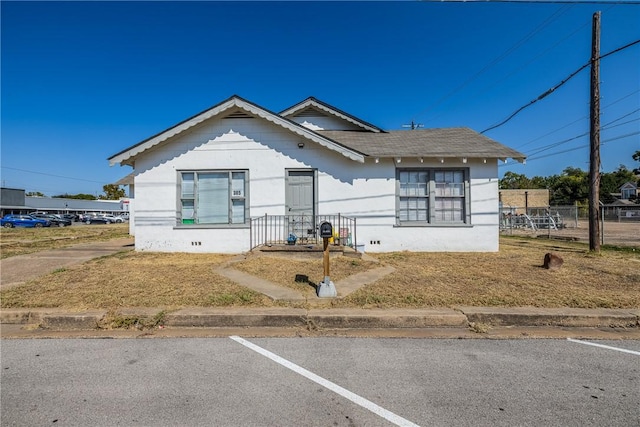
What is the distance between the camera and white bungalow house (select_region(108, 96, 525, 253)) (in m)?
10.2

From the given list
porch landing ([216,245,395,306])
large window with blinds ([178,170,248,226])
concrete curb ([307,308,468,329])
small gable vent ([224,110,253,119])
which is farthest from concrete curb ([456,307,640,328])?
small gable vent ([224,110,253,119])

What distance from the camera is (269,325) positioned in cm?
456

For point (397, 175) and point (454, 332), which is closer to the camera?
point (454, 332)

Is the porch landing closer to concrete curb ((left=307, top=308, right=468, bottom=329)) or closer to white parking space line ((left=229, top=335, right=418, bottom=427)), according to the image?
concrete curb ((left=307, top=308, right=468, bottom=329))

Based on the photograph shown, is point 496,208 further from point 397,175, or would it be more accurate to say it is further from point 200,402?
point 200,402

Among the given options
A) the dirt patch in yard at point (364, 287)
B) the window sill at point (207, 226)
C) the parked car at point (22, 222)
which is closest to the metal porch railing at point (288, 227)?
the window sill at point (207, 226)

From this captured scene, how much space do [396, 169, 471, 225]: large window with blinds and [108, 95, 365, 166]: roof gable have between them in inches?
78.0

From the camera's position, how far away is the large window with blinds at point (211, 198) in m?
10.3

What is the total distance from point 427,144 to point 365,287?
7.08 meters

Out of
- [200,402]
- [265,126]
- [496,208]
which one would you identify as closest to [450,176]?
[496,208]

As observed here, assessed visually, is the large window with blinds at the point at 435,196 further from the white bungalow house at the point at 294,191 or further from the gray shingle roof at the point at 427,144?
the gray shingle roof at the point at 427,144

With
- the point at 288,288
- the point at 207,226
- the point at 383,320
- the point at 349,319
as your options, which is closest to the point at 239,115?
the point at 207,226

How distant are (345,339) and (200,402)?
1.93 meters

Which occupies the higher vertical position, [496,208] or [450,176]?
[450,176]
